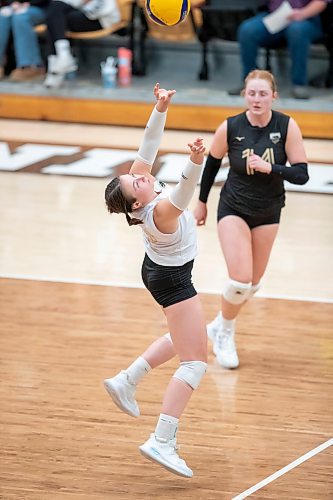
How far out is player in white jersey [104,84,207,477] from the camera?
4.01m

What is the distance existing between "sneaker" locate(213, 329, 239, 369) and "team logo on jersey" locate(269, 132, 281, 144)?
3.59 feet

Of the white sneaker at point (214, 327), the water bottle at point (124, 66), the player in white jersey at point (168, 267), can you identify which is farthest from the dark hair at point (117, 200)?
the water bottle at point (124, 66)

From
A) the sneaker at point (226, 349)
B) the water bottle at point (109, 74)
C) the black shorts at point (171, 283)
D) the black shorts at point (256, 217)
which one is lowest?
the water bottle at point (109, 74)

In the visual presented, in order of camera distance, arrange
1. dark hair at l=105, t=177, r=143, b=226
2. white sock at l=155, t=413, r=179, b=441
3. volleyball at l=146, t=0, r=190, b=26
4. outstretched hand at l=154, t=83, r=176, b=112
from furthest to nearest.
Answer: volleyball at l=146, t=0, r=190, b=26 < outstretched hand at l=154, t=83, r=176, b=112 < white sock at l=155, t=413, r=179, b=441 < dark hair at l=105, t=177, r=143, b=226

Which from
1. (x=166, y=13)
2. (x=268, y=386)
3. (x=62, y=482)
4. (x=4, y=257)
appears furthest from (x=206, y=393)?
(x=4, y=257)

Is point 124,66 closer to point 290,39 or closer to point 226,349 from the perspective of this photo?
point 290,39

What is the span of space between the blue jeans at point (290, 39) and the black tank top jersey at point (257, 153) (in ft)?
16.2

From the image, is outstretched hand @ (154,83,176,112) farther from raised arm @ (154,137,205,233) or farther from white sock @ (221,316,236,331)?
white sock @ (221,316,236,331)

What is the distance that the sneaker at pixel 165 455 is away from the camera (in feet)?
13.3

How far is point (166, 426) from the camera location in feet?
13.5

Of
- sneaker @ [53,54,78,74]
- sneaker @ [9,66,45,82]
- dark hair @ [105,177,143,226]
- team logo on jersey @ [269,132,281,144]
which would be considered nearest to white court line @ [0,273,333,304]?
team logo on jersey @ [269,132,281,144]

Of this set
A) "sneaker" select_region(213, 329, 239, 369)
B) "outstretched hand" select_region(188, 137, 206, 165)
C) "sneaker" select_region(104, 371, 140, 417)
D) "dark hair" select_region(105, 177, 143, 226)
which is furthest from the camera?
"sneaker" select_region(213, 329, 239, 369)

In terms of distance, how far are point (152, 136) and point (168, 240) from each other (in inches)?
21.0

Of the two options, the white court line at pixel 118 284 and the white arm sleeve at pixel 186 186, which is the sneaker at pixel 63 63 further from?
the white arm sleeve at pixel 186 186
